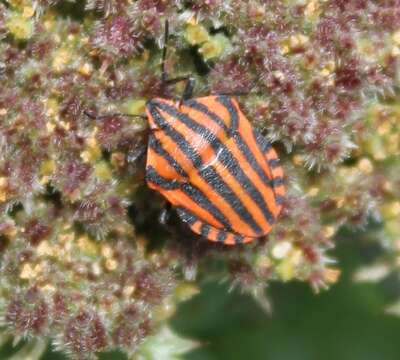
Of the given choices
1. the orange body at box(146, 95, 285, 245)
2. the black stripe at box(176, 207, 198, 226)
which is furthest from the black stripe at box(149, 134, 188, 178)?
the black stripe at box(176, 207, 198, 226)

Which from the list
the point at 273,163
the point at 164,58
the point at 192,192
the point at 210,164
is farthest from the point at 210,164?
the point at 164,58

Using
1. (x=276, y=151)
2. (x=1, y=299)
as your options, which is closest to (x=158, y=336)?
(x=1, y=299)

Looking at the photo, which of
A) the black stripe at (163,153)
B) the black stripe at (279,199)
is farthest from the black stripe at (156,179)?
the black stripe at (279,199)

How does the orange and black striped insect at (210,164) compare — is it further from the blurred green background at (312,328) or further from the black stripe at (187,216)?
the blurred green background at (312,328)

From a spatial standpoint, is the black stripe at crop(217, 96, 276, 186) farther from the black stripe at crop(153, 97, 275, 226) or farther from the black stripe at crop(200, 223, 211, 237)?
the black stripe at crop(200, 223, 211, 237)

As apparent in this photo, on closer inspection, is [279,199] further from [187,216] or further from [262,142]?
[187,216]

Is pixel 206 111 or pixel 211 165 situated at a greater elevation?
pixel 206 111
